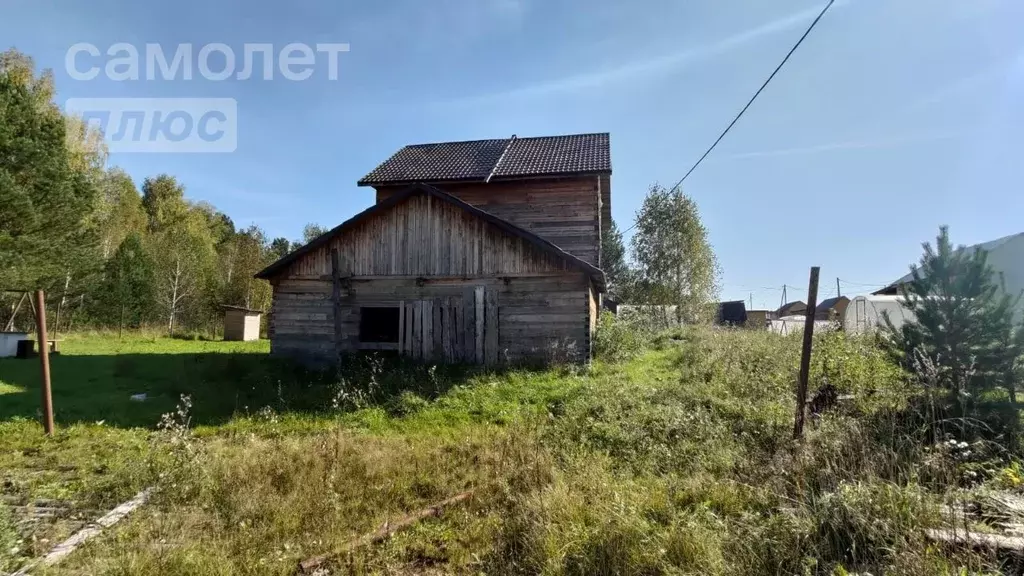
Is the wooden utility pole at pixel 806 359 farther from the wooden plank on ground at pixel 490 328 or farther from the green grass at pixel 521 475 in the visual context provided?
the wooden plank on ground at pixel 490 328

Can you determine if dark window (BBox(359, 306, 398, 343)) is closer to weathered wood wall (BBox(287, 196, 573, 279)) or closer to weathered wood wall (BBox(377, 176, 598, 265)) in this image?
weathered wood wall (BBox(287, 196, 573, 279))

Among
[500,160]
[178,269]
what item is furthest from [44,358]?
[178,269]

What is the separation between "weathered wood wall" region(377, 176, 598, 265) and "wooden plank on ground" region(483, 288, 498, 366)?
454cm

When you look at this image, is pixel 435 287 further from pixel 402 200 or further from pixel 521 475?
pixel 521 475

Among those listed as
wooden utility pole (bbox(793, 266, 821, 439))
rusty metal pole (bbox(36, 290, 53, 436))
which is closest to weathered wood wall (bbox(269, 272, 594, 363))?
rusty metal pole (bbox(36, 290, 53, 436))

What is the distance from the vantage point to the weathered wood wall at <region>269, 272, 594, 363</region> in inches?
471

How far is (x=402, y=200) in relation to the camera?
12.6m

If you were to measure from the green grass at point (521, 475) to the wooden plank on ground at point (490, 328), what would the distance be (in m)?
2.08

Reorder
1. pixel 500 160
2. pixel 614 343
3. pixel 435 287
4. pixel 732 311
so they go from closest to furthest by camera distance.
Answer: pixel 435 287, pixel 614 343, pixel 500 160, pixel 732 311

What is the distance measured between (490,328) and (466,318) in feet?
2.31

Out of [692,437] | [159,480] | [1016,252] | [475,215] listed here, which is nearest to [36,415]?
[159,480]

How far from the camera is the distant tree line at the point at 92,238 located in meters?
17.0

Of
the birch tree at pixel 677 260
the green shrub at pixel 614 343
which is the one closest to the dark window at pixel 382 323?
the green shrub at pixel 614 343

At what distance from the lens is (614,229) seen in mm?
54844
